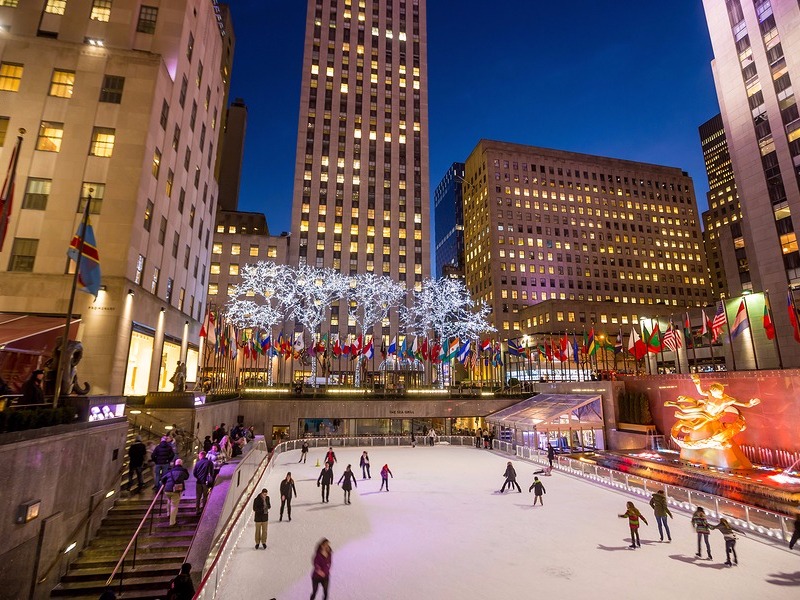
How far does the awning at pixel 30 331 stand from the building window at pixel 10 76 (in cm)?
1467

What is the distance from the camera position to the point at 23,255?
24.5 m

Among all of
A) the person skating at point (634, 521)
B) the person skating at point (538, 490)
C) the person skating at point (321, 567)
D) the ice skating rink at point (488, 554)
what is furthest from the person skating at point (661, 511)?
the person skating at point (321, 567)

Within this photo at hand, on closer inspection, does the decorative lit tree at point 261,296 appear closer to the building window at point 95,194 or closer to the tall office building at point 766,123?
the building window at point 95,194

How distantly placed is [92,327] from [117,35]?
22.2m

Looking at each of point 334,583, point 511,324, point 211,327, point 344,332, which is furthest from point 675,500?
point 511,324

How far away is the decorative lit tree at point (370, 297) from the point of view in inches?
2805

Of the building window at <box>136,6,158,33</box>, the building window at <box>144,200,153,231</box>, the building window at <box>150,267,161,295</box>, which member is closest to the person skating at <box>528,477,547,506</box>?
the building window at <box>150,267,161,295</box>

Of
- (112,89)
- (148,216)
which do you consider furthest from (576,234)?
(112,89)

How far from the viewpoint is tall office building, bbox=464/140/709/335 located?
100938 millimetres

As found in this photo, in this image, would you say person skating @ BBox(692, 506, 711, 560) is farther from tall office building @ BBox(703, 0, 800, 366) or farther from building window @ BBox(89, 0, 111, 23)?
building window @ BBox(89, 0, 111, 23)

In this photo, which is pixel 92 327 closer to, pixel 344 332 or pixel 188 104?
pixel 188 104

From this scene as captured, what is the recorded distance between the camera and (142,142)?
27.4 m

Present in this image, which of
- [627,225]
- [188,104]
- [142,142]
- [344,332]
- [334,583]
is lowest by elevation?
[334,583]

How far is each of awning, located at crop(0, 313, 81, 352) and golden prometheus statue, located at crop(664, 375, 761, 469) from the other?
116 ft
